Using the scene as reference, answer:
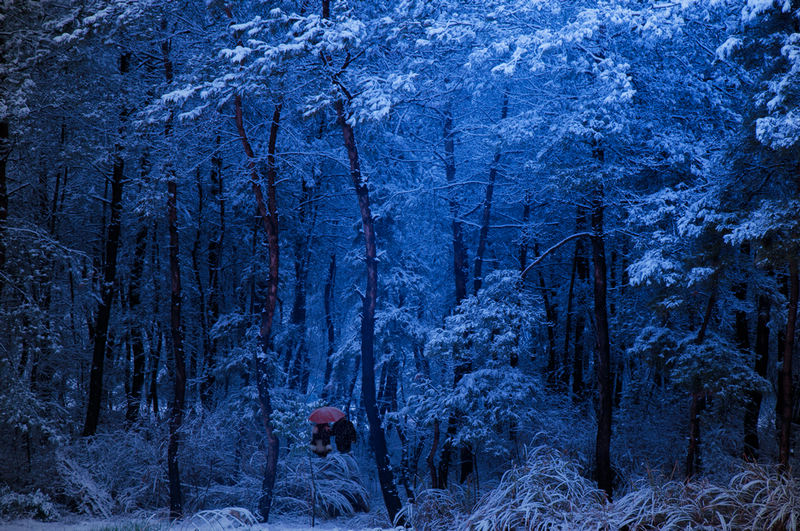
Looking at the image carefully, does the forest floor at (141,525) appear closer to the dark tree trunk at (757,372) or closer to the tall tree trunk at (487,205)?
the tall tree trunk at (487,205)

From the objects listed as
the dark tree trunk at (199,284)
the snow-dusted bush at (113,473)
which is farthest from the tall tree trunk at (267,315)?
the dark tree trunk at (199,284)

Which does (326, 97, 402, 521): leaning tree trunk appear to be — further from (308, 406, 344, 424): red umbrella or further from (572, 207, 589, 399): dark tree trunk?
(572, 207, 589, 399): dark tree trunk

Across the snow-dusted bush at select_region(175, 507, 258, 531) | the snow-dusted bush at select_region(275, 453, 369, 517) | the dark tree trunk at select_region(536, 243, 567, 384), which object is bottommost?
the snow-dusted bush at select_region(275, 453, 369, 517)

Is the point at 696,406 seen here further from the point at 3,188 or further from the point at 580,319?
the point at 3,188

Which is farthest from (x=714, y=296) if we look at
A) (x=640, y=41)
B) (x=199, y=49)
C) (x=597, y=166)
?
(x=199, y=49)

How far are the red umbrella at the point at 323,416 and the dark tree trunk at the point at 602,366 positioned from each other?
512cm

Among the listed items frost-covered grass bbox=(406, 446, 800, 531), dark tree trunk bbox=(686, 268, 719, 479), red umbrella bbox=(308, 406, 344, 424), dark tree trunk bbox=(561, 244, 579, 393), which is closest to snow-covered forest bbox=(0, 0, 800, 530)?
frost-covered grass bbox=(406, 446, 800, 531)

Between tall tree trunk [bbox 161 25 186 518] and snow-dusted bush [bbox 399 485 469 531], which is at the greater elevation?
tall tree trunk [bbox 161 25 186 518]

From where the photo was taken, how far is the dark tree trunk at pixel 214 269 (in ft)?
46.8

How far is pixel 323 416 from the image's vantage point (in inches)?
479

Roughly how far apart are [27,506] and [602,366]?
31.4ft

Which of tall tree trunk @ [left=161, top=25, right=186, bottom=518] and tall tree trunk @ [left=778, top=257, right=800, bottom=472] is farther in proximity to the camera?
tall tree trunk @ [left=161, top=25, right=186, bottom=518]

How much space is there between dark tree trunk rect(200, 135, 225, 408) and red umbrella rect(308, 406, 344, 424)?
3.19 meters

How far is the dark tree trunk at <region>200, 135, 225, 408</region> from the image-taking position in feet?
46.8
